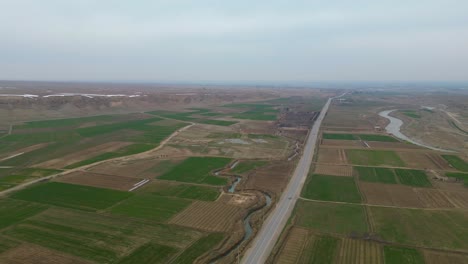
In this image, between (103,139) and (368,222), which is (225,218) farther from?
(103,139)

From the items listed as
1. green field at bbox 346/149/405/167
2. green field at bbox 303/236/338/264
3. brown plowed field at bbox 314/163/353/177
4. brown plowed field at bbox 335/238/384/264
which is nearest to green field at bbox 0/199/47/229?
green field at bbox 303/236/338/264

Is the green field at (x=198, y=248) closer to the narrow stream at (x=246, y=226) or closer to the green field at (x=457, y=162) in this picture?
the narrow stream at (x=246, y=226)

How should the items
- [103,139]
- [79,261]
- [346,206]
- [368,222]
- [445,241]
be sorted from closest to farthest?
[79,261] < [445,241] < [368,222] < [346,206] < [103,139]

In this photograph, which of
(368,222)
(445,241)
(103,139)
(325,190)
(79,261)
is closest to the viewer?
(79,261)

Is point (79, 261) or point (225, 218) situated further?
point (225, 218)

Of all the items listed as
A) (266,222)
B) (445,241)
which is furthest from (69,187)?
(445,241)

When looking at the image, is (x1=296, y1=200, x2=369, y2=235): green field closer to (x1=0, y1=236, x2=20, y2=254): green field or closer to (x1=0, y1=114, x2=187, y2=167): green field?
(x1=0, y1=236, x2=20, y2=254): green field
